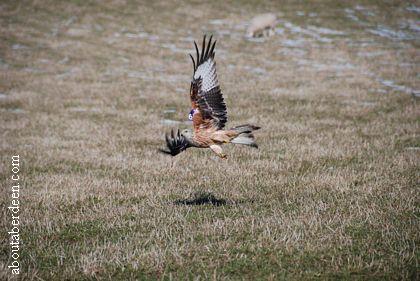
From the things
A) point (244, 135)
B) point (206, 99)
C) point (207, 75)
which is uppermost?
point (207, 75)

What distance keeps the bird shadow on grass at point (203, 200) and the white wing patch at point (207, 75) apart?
2048mm

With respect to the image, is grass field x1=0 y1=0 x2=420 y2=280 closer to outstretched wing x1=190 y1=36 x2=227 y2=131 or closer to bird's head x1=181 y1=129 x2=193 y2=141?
bird's head x1=181 y1=129 x2=193 y2=141

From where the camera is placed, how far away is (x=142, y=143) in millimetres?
12812

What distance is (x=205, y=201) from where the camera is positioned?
7.93 meters

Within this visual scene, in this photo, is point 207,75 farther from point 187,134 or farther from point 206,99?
point 187,134

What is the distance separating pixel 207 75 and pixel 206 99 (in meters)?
0.42

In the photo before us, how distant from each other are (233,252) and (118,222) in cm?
207

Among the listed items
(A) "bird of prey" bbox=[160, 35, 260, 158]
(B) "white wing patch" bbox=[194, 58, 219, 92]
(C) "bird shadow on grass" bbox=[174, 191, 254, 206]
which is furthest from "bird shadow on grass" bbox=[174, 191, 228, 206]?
(B) "white wing patch" bbox=[194, 58, 219, 92]

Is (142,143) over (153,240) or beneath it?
beneath

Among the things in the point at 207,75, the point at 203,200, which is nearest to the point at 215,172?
the point at 203,200

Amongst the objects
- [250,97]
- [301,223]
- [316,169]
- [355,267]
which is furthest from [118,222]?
[250,97]

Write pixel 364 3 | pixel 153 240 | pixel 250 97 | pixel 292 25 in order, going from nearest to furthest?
1. pixel 153 240
2. pixel 250 97
3. pixel 292 25
4. pixel 364 3

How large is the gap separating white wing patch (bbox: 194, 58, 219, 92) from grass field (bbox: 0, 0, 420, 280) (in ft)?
6.56

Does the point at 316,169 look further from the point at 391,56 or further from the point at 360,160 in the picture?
→ the point at 391,56
